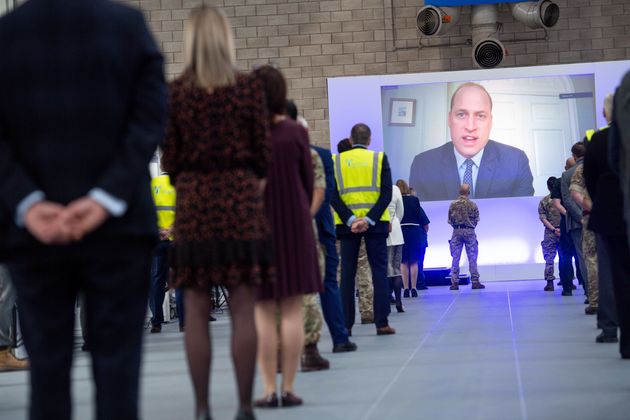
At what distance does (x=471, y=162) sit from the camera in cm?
1631

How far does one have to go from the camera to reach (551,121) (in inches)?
643

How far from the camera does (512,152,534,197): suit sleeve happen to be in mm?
16281

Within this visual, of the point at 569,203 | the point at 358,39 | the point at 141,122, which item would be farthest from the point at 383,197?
the point at 358,39

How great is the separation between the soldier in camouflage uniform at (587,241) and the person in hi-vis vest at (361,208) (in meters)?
1.37

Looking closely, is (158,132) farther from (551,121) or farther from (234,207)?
(551,121)

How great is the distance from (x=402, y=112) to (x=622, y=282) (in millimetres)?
11044

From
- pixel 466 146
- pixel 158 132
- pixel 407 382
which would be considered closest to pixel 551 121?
pixel 466 146

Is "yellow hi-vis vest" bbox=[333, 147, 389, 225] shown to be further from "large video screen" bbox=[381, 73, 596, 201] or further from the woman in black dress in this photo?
"large video screen" bbox=[381, 73, 596, 201]

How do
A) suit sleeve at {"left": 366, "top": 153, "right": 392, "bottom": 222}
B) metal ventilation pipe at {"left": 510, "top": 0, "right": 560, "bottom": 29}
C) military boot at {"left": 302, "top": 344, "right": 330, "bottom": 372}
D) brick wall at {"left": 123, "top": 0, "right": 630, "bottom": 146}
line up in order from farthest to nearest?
brick wall at {"left": 123, "top": 0, "right": 630, "bottom": 146} → metal ventilation pipe at {"left": 510, "top": 0, "right": 560, "bottom": 29} → suit sleeve at {"left": 366, "top": 153, "right": 392, "bottom": 222} → military boot at {"left": 302, "top": 344, "right": 330, "bottom": 372}

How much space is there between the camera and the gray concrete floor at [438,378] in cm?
414

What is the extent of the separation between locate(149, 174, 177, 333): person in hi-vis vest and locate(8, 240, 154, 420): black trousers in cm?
621

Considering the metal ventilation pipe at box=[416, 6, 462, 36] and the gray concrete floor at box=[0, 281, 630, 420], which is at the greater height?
the metal ventilation pipe at box=[416, 6, 462, 36]

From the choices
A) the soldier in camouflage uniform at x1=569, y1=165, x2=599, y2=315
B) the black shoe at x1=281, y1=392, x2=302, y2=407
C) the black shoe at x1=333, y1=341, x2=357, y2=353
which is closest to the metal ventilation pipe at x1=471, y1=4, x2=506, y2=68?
the soldier in camouflage uniform at x1=569, y1=165, x2=599, y2=315

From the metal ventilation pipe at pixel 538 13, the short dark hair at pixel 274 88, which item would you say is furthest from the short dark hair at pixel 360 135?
the metal ventilation pipe at pixel 538 13
